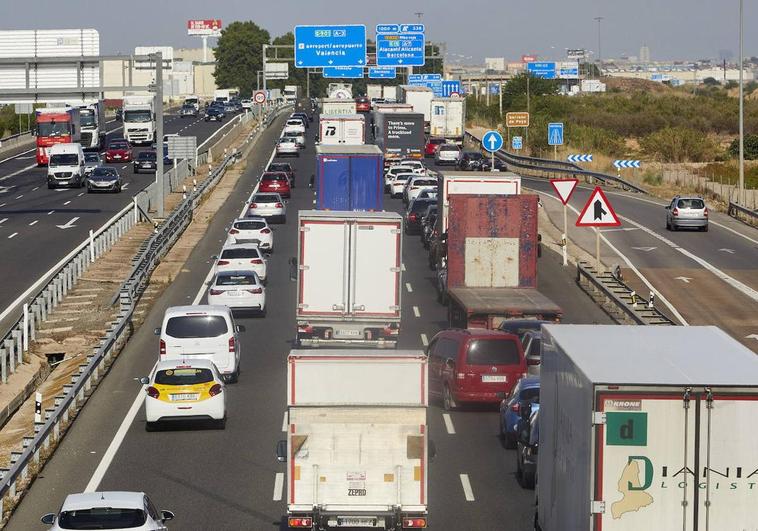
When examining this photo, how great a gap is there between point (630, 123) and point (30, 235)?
10143 cm

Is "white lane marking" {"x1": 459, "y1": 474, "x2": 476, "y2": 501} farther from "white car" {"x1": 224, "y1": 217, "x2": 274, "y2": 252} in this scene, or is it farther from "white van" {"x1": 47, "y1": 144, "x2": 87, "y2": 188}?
"white van" {"x1": 47, "y1": 144, "x2": 87, "y2": 188}

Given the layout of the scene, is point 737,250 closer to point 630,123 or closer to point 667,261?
point 667,261

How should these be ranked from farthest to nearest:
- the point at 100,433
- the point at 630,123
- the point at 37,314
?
the point at 630,123, the point at 37,314, the point at 100,433

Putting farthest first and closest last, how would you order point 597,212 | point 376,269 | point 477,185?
point 477,185 → point 597,212 → point 376,269

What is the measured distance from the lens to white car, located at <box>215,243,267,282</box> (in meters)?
40.8

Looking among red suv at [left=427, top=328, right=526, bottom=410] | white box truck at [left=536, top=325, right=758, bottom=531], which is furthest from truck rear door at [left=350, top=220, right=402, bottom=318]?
white box truck at [left=536, top=325, right=758, bottom=531]

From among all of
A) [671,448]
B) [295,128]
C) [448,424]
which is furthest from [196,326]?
[295,128]

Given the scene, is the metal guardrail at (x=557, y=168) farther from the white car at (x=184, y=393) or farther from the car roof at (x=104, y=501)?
the car roof at (x=104, y=501)

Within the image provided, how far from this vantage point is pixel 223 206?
208 feet

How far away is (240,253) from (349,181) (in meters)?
7.31

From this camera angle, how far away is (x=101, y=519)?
1537cm

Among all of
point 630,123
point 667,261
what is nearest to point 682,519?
point 667,261

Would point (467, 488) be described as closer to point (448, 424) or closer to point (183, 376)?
point (448, 424)

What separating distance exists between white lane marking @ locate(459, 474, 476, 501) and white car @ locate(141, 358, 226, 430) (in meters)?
5.18
